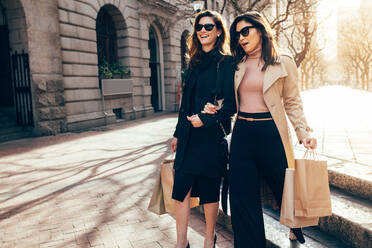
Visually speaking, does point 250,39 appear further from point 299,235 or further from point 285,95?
point 299,235

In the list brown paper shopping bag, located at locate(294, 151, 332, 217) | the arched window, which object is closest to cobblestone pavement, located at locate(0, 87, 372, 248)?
brown paper shopping bag, located at locate(294, 151, 332, 217)

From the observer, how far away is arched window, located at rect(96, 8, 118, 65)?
14203 mm

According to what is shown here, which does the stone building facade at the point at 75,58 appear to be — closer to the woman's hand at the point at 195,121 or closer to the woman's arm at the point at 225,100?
the woman's hand at the point at 195,121

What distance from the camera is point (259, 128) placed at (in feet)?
8.18

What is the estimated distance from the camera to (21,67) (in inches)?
404

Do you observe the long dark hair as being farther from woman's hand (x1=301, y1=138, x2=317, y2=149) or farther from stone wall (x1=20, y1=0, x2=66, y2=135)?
stone wall (x1=20, y1=0, x2=66, y2=135)

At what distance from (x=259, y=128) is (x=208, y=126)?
0.40 metres

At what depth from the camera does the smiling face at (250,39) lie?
8.36 feet

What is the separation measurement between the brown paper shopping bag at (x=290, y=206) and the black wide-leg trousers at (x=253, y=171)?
108mm

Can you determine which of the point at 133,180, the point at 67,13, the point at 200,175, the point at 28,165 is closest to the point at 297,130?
the point at 200,175

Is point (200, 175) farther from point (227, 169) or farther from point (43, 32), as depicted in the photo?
point (43, 32)

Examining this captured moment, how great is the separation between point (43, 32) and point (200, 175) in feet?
32.4

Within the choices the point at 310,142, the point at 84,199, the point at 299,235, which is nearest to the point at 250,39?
the point at 310,142

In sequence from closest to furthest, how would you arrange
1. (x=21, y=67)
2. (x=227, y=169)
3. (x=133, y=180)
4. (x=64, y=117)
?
(x=227, y=169), (x=133, y=180), (x=21, y=67), (x=64, y=117)
